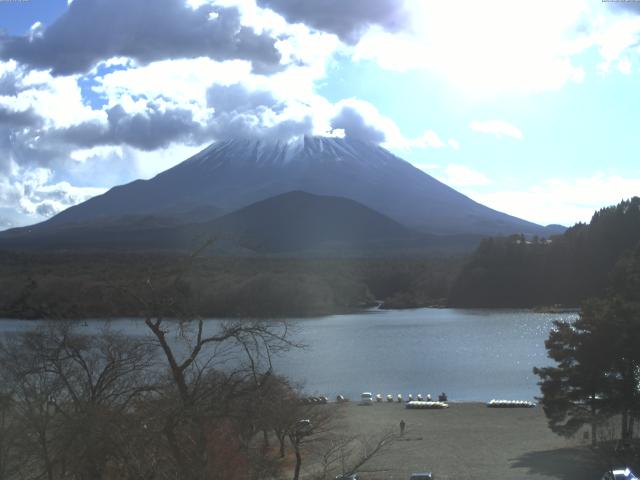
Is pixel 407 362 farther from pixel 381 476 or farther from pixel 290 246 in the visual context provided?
pixel 290 246

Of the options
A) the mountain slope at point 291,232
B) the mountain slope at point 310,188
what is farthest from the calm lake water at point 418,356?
the mountain slope at point 310,188

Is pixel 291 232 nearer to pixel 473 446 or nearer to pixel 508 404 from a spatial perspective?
pixel 508 404

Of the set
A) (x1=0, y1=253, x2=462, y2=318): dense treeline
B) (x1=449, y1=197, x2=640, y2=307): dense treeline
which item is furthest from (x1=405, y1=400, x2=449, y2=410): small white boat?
(x1=449, y1=197, x2=640, y2=307): dense treeline

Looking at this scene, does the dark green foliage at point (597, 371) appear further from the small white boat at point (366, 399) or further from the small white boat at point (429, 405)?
the small white boat at point (366, 399)

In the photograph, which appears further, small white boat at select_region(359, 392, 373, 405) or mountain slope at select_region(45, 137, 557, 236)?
mountain slope at select_region(45, 137, 557, 236)

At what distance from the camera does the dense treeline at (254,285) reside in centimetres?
1659

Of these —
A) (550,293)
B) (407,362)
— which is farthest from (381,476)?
(550,293)

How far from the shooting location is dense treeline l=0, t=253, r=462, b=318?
54.4 feet

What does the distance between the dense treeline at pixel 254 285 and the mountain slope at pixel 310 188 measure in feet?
154

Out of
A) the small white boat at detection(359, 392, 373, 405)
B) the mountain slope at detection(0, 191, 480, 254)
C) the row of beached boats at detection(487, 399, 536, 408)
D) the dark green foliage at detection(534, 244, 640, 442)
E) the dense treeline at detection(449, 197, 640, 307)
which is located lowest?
the small white boat at detection(359, 392, 373, 405)

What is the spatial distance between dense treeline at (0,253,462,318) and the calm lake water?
1554 millimetres

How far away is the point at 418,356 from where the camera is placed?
106 feet

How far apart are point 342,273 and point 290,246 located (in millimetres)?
31715

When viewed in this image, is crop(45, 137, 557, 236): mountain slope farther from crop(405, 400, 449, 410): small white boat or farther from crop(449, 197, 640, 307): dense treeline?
crop(405, 400, 449, 410): small white boat
